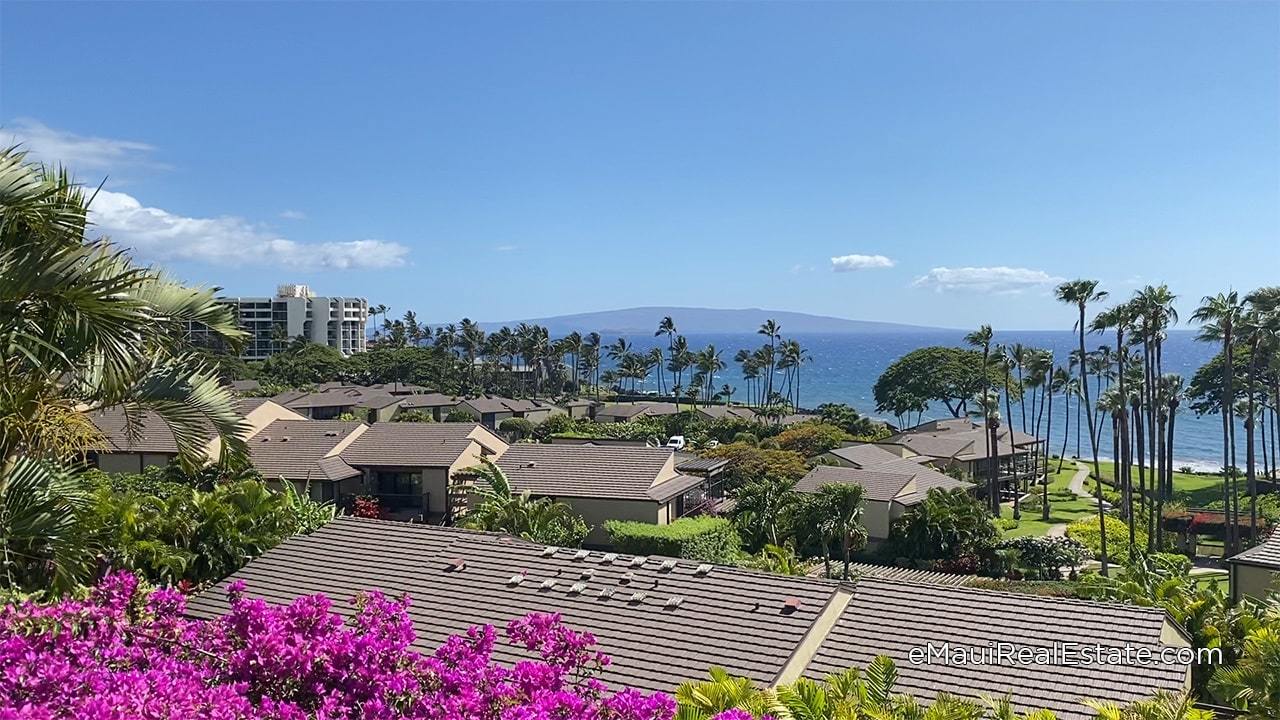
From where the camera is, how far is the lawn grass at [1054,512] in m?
50.5

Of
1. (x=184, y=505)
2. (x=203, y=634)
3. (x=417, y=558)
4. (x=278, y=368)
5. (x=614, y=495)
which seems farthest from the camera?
(x=278, y=368)

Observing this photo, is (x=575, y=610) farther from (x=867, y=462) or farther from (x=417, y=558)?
(x=867, y=462)

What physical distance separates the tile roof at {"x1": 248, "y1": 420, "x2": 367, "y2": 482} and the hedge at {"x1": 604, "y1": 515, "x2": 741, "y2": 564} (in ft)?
47.3

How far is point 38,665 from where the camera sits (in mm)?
5457

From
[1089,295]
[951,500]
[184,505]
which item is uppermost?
[1089,295]

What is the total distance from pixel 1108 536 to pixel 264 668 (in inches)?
1909

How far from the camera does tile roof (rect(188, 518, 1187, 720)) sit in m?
12.5

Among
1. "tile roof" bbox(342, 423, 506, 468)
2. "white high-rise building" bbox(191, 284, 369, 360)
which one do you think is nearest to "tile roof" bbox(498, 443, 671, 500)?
"tile roof" bbox(342, 423, 506, 468)

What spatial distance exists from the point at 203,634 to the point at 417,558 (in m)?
10.6

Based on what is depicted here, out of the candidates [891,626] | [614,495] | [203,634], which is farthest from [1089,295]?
[203,634]

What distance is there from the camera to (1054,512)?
189ft

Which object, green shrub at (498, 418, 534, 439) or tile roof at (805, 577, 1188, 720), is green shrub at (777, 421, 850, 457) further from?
tile roof at (805, 577, 1188, 720)

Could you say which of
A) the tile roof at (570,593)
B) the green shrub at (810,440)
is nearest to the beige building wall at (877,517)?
the green shrub at (810,440)

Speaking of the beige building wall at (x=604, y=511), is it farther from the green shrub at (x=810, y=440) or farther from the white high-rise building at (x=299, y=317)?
the white high-rise building at (x=299, y=317)
